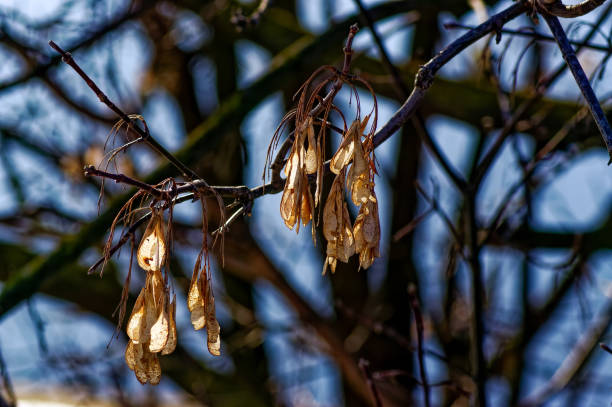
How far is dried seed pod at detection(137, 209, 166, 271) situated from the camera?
651 mm

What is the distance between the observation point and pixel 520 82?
3020 millimetres

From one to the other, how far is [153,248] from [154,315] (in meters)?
0.07

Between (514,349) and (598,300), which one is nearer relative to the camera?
(514,349)

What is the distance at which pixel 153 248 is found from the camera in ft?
2.19

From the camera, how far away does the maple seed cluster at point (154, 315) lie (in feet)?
2.13

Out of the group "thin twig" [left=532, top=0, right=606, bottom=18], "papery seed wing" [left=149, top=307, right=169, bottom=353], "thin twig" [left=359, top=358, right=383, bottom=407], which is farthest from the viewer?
"thin twig" [left=359, top=358, right=383, bottom=407]

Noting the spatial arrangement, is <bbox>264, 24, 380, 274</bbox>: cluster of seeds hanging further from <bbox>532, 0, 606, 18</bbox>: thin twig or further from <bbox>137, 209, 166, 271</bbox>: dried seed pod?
<bbox>532, 0, 606, 18</bbox>: thin twig

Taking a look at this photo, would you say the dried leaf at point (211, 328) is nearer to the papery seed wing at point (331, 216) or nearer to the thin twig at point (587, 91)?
the papery seed wing at point (331, 216)

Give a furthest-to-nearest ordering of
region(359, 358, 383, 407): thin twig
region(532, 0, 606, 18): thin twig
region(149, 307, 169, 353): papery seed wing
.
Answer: region(359, 358, 383, 407): thin twig → region(532, 0, 606, 18): thin twig → region(149, 307, 169, 353): papery seed wing

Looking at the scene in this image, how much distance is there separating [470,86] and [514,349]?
42.1 inches

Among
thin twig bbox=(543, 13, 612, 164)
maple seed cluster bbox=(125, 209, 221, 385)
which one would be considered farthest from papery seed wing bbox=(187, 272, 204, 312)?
thin twig bbox=(543, 13, 612, 164)

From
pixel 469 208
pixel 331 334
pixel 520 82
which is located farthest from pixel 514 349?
pixel 469 208

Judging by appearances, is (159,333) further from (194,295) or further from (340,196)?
(340,196)

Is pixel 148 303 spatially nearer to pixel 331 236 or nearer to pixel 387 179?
pixel 331 236
